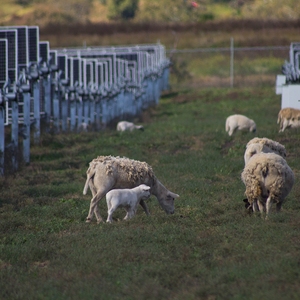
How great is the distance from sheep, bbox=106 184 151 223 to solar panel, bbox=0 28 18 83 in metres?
10.4

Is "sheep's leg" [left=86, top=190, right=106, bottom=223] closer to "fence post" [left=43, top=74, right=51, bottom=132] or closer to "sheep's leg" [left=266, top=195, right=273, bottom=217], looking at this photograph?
"sheep's leg" [left=266, top=195, right=273, bottom=217]

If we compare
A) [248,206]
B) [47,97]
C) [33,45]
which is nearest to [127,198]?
[248,206]

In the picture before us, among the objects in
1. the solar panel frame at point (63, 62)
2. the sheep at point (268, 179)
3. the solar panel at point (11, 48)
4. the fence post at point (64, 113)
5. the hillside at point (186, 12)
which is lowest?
the fence post at point (64, 113)

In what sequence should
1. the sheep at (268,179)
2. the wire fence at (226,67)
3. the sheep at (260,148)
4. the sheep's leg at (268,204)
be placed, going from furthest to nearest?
the wire fence at (226,67), the sheep at (260,148), the sheep's leg at (268,204), the sheep at (268,179)

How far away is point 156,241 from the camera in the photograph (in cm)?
877

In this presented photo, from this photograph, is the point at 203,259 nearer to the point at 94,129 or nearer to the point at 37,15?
the point at 94,129

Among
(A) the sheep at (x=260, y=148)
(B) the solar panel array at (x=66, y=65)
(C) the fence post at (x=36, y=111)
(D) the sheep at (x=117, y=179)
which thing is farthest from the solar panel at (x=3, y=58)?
(A) the sheep at (x=260, y=148)

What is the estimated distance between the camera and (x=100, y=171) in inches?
417

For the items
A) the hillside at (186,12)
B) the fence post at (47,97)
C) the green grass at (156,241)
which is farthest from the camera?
the hillside at (186,12)

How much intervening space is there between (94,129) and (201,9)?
44.3 m

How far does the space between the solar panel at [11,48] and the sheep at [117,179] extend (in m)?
9.72

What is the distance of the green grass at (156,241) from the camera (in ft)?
23.2

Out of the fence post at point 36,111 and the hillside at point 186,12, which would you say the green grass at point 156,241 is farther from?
the hillside at point 186,12

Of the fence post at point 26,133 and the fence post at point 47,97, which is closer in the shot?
the fence post at point 26,133
